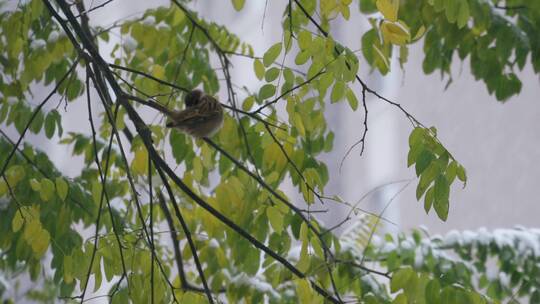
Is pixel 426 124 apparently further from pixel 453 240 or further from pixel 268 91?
pixel 268 91

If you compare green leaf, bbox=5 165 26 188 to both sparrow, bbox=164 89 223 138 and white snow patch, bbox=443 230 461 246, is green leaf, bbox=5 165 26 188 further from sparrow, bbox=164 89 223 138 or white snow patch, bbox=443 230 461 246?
white snow patch, bbox=443 230 461 246

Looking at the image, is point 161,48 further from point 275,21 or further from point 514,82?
point 275,21

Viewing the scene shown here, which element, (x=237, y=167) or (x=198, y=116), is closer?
(x=198, y=116)

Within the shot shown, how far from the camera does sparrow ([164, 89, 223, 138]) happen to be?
1.48 meters

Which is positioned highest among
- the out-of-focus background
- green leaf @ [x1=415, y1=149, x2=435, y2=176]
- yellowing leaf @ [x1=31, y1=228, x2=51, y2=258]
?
the out-of-focus background

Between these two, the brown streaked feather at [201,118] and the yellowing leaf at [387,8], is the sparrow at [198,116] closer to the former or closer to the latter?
the brown streaked feather at [201,118]

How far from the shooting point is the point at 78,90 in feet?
6.78

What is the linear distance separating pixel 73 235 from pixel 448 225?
2753mm

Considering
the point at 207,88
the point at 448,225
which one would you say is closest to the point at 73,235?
the point at 207,88

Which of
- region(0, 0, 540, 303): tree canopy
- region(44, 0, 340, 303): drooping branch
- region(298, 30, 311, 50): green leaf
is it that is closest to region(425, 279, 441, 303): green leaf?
region(0, 0, 540, 303): tree canopy

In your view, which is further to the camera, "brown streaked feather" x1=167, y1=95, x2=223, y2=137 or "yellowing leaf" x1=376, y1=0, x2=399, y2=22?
"brown streaked feather" x1=167, y1=95, x2=223, y2=137

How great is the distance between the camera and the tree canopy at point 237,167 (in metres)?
1.43

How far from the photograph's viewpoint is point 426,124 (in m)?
4.43

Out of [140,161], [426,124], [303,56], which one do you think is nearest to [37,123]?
[140,161]
